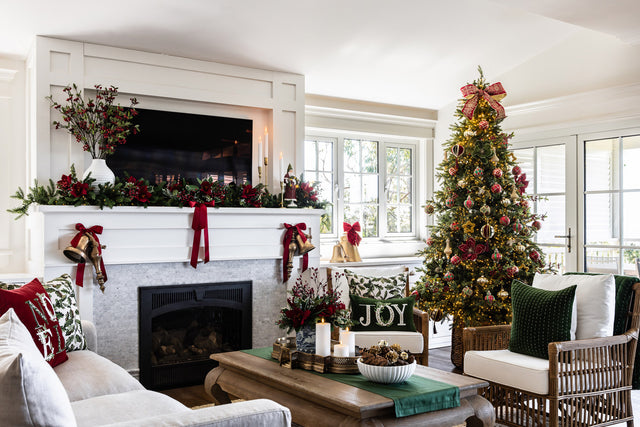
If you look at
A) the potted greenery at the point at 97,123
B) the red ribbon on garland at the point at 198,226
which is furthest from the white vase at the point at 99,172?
the red ribbon on garland at the point at 198,226

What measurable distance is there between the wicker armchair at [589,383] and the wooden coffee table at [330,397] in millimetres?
515

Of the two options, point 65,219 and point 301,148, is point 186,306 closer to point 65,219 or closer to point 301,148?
point 65,219

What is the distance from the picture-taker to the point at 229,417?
167 centimetres

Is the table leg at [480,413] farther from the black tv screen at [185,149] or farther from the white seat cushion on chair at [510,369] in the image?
the black tv screen at [185,149]

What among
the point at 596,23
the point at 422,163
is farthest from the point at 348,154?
the point at 596,23

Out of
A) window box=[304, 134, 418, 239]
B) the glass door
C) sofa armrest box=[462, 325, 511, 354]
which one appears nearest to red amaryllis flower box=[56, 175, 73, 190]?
window box=[304, 134, 418, 239]

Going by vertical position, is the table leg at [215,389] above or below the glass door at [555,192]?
below

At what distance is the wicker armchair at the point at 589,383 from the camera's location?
3.11 metres

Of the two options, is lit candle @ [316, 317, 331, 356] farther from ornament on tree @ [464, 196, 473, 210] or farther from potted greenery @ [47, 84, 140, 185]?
ornament on tree @ [464, 196, 473, 210]

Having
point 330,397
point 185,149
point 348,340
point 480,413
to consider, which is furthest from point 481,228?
point 330,397

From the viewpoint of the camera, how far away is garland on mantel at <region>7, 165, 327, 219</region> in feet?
12.8

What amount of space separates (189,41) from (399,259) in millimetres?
2811

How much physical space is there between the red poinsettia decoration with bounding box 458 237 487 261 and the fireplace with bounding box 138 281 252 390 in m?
1.77

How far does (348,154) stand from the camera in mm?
6016
